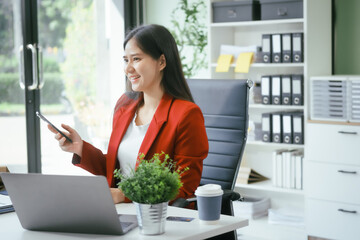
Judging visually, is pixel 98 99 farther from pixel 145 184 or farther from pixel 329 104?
pixel 145 184

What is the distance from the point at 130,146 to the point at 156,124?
16cm

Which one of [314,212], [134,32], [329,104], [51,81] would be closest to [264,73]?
[329,104]

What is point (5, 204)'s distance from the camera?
1835 mm

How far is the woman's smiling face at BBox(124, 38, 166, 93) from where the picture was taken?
221cm

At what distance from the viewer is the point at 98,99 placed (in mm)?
4375

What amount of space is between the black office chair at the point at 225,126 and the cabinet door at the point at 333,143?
1.20 metres

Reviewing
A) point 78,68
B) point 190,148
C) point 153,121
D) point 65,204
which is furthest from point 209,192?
point 78,68

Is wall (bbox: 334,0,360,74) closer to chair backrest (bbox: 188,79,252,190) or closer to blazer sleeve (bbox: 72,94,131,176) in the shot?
chair backrest (bbox: 188,79,252,190)

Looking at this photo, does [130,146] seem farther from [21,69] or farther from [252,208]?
[252,208]

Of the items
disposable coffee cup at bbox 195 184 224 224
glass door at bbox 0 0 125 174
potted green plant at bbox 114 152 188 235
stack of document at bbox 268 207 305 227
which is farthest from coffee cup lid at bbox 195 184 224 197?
glass door at bbox 0 0 125 174

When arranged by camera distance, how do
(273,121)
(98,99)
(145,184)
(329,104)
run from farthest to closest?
(98,99)
(273,121)
(329,104)
(145,184)

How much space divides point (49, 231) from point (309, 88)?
94.5 inches

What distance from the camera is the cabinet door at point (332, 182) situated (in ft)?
11.0

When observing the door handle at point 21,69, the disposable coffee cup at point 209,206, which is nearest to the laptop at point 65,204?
the disposable coffee cup at point 209,206
